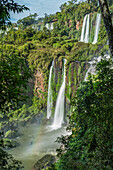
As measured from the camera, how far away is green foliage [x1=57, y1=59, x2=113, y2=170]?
3.18 m

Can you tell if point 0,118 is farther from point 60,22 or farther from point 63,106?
point 60,22

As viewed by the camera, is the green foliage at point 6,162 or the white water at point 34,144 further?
the white water at point 34,144

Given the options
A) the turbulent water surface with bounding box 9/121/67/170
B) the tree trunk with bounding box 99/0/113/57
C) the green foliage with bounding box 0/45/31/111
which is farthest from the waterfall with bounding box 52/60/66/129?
the green foliage with bounding box 0/45/31/111

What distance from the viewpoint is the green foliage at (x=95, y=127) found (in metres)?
3.18

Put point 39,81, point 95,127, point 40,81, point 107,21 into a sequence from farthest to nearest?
point 39,81 → point 40,81 → point 95,127 → point 107,21

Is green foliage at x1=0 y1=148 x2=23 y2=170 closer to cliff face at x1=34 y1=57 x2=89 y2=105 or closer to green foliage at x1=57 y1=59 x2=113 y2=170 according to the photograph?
green foliage at x1=57 y1=59 x2=113 y2=170

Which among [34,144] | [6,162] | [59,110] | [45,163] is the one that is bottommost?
[34,144]

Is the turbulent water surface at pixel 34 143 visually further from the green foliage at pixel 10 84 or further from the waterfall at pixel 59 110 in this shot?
the green foliage at pixel 10 84

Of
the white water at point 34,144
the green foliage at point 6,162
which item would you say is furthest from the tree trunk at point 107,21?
the white water at point 34,144

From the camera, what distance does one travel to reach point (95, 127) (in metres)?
3.36

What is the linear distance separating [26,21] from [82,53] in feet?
100.0

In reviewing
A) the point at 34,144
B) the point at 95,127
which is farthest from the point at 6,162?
the point at 34,144

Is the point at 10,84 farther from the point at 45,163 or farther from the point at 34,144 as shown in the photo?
the point at 34,144

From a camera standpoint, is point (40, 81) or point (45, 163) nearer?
point (45, 163)
